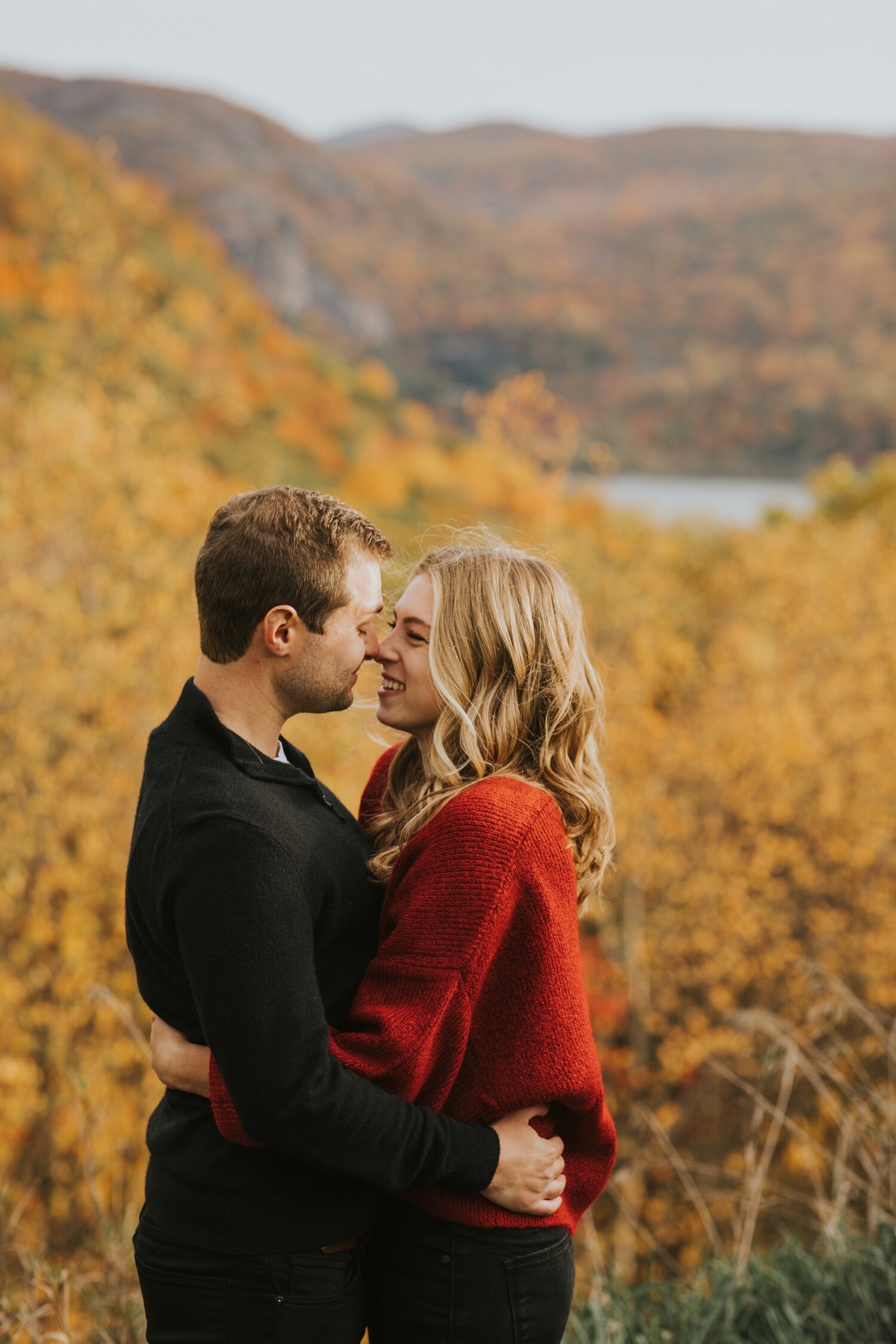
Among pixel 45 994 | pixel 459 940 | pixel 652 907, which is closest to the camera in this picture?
pixel 459 940

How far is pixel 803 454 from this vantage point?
33594 millimetres

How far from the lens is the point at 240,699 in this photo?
5.58 feet

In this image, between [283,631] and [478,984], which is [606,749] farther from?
[283,631]

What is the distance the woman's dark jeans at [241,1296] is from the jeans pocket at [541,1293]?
0.26 m

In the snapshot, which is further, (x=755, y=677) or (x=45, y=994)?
(x=755, y=677)

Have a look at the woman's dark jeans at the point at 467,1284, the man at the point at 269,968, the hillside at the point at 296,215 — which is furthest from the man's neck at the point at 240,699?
the hillside at the point at 296,215

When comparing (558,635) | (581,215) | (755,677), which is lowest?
(755,677)

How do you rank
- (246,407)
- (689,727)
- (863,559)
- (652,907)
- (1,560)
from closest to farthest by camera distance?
(1,560), (652,907), (689,727), (863,559), (246,407)

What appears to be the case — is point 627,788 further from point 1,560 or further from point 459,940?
point 459,940

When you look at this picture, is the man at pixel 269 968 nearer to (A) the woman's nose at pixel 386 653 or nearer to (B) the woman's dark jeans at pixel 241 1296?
(B) the woman's dark jeans at pixel 241 1296

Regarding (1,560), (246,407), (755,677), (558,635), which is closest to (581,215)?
(246,407)

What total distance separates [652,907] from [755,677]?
9.10 ft

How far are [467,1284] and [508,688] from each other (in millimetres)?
918

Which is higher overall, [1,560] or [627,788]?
[1,560]
